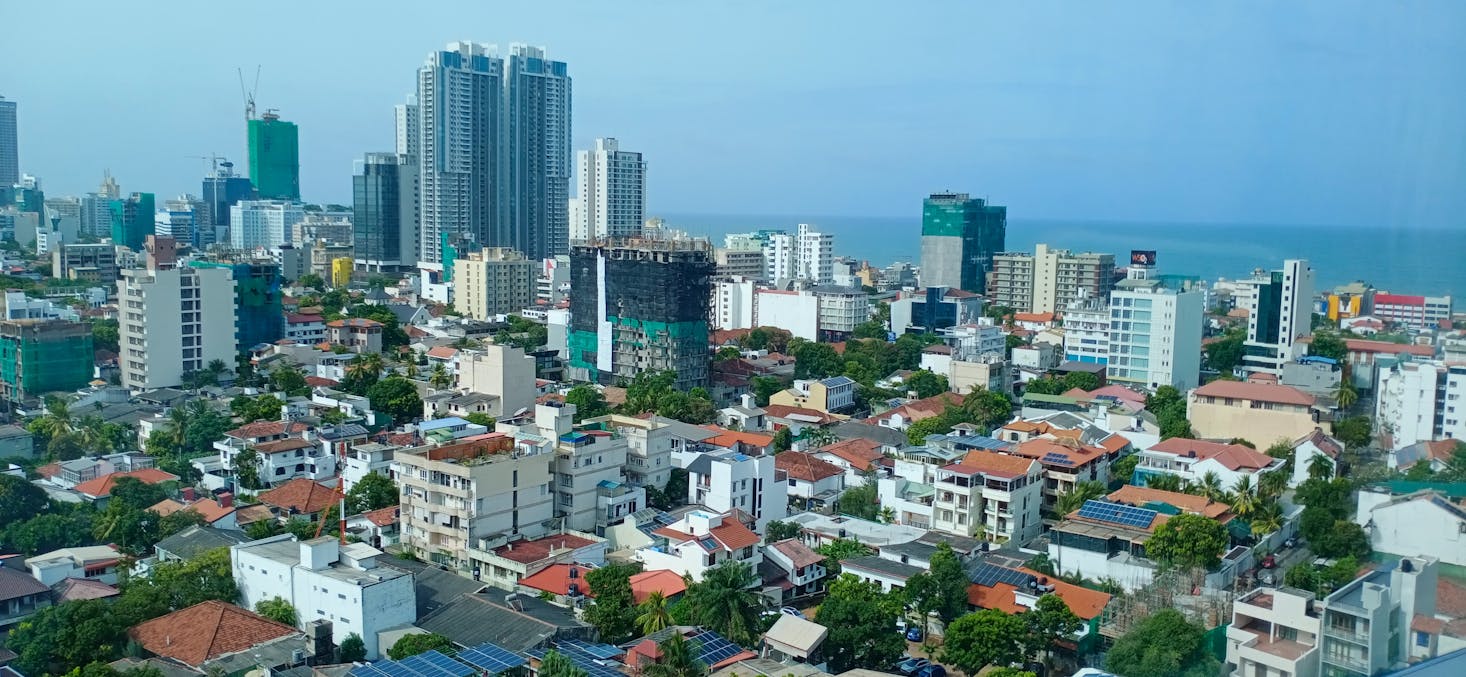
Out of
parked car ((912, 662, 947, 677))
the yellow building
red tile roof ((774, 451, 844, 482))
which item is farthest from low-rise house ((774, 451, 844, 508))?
the yellow building

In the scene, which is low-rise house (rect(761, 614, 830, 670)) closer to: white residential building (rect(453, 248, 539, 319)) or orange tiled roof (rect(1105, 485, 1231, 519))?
orange tiled roof (rect(1105, 485, 1231, 519))

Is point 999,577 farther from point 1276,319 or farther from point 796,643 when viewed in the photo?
point 1276,319

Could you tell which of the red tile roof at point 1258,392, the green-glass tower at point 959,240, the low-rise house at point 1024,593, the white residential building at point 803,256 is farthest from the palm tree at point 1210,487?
the white residential building at point 803,256

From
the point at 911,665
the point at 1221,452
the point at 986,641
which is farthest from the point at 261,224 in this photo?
the point at 986,641

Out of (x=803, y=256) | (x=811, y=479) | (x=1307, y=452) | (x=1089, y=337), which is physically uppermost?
(x=803, y=256)

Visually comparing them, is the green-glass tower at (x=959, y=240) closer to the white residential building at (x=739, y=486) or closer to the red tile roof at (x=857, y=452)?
the red tile roof at (x=857, y=452)
